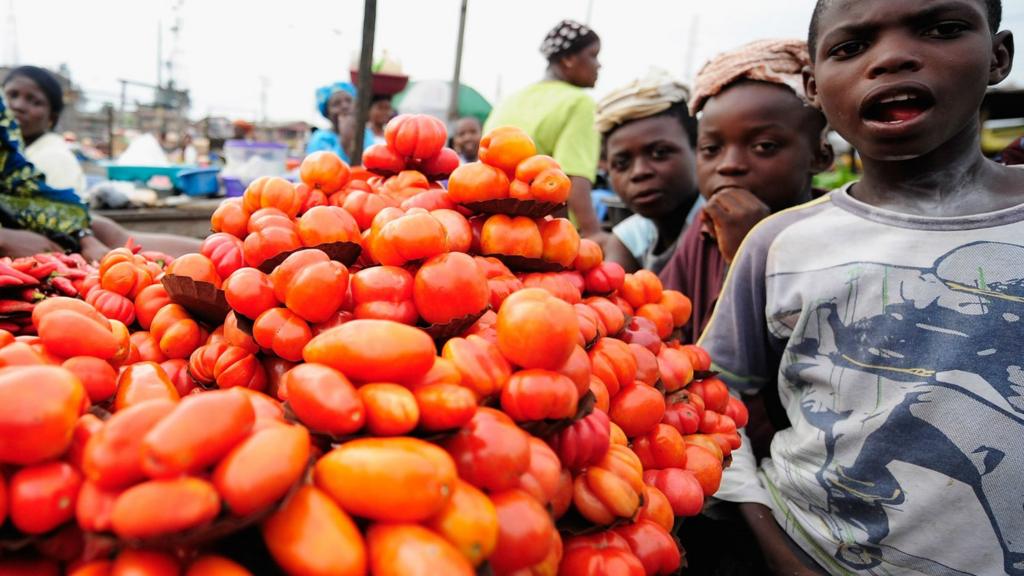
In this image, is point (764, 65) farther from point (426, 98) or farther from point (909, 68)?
point (426, 98)

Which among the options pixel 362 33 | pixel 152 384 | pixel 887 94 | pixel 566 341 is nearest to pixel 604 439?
pixel 566 341

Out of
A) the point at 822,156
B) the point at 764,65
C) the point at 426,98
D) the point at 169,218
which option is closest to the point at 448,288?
the point at 764,65

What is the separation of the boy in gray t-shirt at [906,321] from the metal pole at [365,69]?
7.89ft

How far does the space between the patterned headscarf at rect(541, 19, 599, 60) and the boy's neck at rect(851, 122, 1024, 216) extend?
312cm

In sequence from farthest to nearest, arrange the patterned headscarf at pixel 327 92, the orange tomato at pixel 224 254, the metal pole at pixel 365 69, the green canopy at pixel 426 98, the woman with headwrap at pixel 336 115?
the green canopy at pixel 426 98 < the patterned headscarf at pixel 327 92 < the woman with headwrap at pixel 336 115 < the metal pole at pixel 365 69 < the orange tomato at pixel 224 254

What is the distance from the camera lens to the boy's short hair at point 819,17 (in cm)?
158

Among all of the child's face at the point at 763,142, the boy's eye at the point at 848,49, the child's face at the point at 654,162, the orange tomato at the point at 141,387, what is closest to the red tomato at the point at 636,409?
the orange tomato at the point at 141,387

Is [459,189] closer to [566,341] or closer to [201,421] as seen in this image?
[566,341]

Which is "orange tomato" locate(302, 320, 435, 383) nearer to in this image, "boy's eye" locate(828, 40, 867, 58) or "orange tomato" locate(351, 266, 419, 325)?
"orange tomato" locate(351, 266, 419, 325)

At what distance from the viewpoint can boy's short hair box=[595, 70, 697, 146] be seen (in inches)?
129

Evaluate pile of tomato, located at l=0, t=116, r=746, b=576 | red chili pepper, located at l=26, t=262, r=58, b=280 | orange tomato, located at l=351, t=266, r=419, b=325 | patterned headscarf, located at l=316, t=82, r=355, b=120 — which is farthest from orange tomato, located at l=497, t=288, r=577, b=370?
patterned headscarf, located at l=316, t=82, r=355, b=120

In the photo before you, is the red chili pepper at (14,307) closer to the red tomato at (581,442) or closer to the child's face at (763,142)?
the red tomato at (581,442)

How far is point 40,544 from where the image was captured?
754 mm

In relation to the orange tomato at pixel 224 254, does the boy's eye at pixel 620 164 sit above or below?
above
